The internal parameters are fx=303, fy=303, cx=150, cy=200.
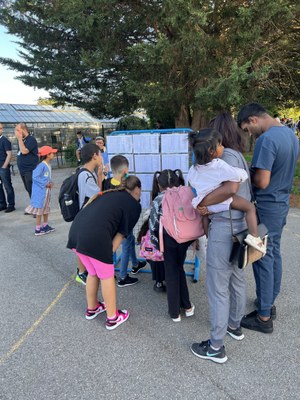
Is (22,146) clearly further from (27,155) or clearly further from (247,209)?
(247,209)

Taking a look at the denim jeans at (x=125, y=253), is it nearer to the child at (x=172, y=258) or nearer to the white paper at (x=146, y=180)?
the white paper at (x=146, y=180)

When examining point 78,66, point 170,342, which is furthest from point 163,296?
point 78,66

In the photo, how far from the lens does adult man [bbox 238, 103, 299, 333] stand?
2.43 m

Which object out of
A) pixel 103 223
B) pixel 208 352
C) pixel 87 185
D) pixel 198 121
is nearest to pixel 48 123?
pixel 198 121

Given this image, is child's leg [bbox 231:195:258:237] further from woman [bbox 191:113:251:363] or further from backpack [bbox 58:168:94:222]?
backpack [bbox 58:168:94:222]

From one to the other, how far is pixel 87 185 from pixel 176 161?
3.62ft

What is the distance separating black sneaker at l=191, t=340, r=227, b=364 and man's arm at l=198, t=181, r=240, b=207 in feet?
3.99

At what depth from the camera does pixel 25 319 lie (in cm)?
312

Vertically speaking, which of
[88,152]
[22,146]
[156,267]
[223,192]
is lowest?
[156,267]

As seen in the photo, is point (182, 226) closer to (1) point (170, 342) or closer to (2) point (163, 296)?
(1) point (170, 342)

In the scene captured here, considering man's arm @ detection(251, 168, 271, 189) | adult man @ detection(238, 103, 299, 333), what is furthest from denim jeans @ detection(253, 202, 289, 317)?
man's arm @ detection(251, 168, 271, 189)

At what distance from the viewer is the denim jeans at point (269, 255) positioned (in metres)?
2.62

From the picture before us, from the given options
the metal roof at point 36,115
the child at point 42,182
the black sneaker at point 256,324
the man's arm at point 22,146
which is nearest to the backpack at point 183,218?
the black sneaker at point 256,324

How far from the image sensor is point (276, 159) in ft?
8.10
